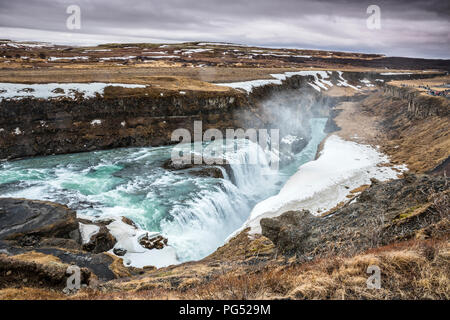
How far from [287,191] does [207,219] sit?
8.33 metres

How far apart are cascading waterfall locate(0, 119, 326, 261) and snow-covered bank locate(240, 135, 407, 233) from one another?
2.31 meters

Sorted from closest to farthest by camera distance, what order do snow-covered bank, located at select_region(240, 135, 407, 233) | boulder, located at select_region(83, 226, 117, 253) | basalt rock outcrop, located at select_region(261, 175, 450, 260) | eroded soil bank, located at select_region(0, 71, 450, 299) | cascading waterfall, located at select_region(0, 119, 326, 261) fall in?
1. eroded soil bank, located at select_region(0, 71, 450, 299)
2. basalt rock outcrop, located at select_region(261, 175, 450, 260)
3. boulder, located at select_region(83, 226, 117, 253)
4. cascading waterfall, located at select_region(0, 119, 326, 261)
5. snow-covered bank, located at select_region(240, 135, 407, 233)

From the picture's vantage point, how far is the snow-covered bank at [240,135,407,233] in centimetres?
2086

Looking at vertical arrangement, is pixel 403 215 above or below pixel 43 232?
→ above

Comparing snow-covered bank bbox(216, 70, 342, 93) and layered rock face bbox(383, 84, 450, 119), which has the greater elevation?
snow-covered bank bbox(216, 70, 342, 93)

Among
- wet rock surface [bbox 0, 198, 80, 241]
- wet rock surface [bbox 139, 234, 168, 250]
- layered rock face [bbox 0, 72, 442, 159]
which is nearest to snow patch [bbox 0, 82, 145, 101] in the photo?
layered rock face [bbox 0, 72, 442, 159]

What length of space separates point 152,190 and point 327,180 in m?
15.1

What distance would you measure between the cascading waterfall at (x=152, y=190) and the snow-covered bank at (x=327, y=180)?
2.31 metres

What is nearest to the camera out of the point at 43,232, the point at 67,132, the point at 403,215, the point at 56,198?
the point at 403,215

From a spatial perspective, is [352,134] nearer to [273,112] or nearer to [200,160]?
[273,112]

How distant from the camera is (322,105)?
66562 millimetres
